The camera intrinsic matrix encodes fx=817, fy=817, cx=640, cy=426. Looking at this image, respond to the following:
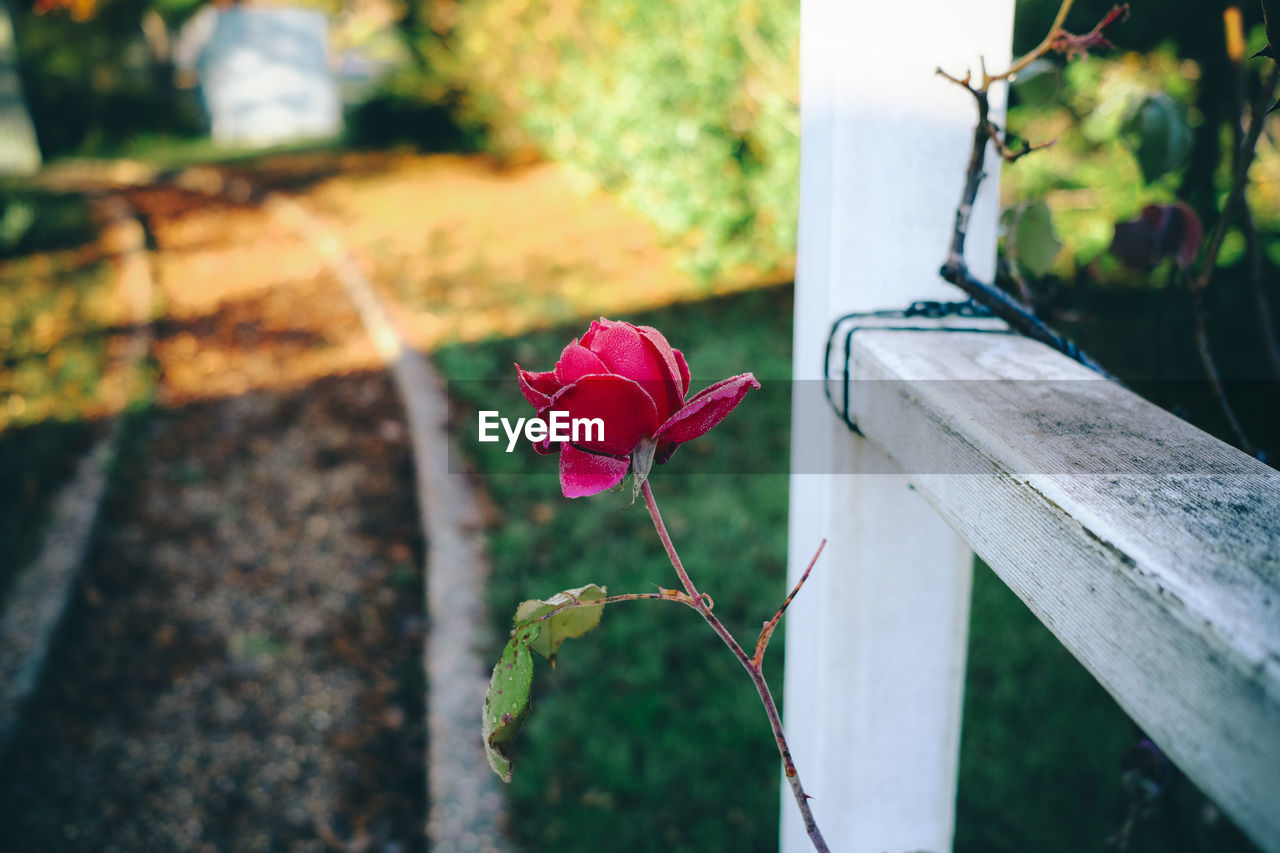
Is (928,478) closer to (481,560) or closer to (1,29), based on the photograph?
(481,560)

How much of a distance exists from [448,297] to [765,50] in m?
2.43

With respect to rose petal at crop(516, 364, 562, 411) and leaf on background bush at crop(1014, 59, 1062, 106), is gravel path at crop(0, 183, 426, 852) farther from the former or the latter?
leaf on background bush at crop(1014, 59, 1062, 106)

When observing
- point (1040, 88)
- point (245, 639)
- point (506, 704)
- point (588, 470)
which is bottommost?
point (245, 639)

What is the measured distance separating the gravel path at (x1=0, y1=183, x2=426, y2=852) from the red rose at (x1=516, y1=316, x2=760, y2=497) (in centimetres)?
166

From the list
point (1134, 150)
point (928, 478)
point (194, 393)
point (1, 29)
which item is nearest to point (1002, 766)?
point (1134, 150)

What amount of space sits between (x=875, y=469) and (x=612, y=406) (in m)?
0.39

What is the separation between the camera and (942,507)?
1.98ft

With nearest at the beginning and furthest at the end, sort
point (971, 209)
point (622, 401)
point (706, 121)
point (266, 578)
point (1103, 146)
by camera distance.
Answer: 1. point (622, 401)
2. point (971, 209)
3. point (266, 578)
4. point (1103, 146)
5. point (706, 121)

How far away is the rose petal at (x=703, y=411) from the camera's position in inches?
20.3

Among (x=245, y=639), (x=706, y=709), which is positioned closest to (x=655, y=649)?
(x=706, y=709)

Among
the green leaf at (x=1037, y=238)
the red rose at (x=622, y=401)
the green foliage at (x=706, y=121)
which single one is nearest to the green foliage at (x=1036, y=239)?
the green leaf at (x=1037, y=238)

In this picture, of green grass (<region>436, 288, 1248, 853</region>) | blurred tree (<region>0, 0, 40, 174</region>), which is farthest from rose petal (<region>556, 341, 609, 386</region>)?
blurred tree (<region>0, 0, 40, 174</region>)

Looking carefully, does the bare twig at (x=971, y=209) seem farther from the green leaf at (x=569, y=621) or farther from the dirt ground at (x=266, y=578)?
the dirt ground at (x=266, y=578)

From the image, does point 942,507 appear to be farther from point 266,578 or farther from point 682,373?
point 266,578
